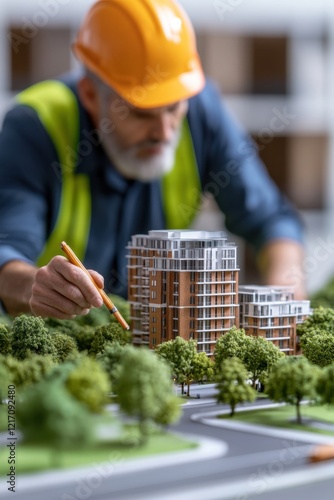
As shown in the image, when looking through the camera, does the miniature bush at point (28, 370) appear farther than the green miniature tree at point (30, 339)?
No

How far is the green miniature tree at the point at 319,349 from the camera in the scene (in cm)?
485

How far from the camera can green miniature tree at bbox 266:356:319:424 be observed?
410cm

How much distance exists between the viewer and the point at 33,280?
16.2 ft

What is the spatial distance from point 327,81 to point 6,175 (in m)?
7.88

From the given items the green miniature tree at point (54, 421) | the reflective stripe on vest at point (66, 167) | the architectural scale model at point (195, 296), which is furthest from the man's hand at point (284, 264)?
the green miniature tree at point (54, 421)

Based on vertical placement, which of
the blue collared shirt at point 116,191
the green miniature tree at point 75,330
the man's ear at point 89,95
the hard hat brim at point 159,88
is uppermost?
the man's ear at point 89,95

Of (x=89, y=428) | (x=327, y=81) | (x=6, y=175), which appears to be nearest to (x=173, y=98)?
(x=6, y=175)

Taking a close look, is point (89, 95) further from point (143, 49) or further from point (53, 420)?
point (53, 420)

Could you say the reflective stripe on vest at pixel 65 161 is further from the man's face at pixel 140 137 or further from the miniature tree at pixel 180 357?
the miniature tree at pixel 180 357

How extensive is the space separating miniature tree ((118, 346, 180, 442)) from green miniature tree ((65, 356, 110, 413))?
8cm

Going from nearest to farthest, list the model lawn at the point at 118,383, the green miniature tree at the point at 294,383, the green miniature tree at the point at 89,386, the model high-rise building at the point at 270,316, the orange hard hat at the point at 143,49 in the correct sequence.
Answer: the model lawn at the point at 118,383, the green miniature tree at the point at 89,386, the green miniature tree at the point at 294,383, the model high-rise building at the point at 270,316, the orange hard hat at the point at 143,49

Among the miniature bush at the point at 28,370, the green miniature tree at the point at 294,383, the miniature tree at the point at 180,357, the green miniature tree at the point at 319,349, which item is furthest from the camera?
the green miniature tree at the point at 319,349

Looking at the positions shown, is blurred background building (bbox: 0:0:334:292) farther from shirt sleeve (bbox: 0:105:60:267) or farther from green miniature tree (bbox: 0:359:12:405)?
green miniature tree (bbox: 0:359:12:405)

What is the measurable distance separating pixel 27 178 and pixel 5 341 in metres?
2.14
